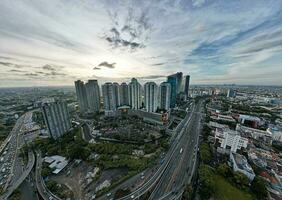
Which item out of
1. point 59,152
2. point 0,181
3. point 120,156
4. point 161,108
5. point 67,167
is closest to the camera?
point 0,181

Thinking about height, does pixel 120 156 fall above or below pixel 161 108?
below

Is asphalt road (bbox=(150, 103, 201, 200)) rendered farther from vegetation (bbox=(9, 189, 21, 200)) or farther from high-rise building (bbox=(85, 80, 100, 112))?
high-rise building (bbox=(85, 80, 100, 112))

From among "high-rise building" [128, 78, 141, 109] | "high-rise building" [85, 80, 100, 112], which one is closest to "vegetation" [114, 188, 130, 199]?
"high-rise building" [128, 78, 141, 109]

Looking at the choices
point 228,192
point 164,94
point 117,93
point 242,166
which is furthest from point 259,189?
point 117,93

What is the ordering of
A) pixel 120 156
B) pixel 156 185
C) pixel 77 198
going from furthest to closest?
pixel 120 156, pixel 156 185, pixel 77 198

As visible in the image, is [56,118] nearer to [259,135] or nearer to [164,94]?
[164,94]

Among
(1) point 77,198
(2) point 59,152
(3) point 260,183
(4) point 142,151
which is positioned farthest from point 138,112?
(3) point 260,183

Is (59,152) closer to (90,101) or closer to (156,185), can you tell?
(156,185)
